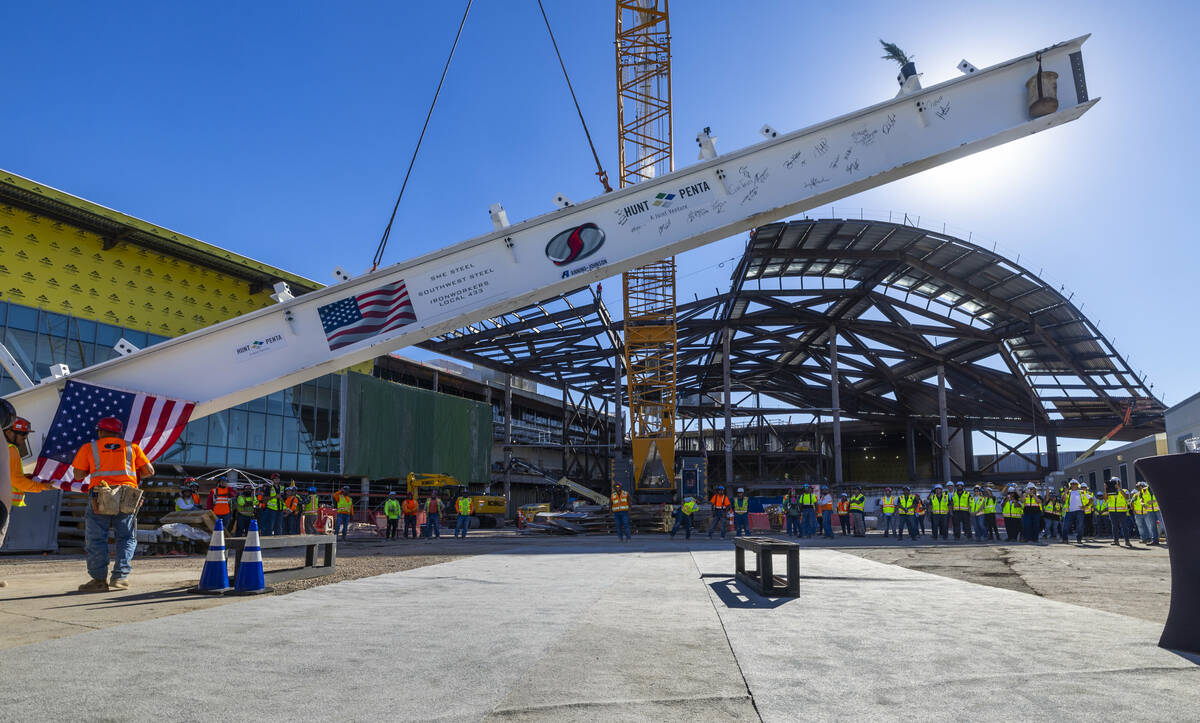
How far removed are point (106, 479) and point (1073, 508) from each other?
23.6 m

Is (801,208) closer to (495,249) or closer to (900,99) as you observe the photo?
(900,99)

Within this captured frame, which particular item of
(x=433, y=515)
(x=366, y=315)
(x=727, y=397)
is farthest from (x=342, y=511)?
(x=727, y=397)

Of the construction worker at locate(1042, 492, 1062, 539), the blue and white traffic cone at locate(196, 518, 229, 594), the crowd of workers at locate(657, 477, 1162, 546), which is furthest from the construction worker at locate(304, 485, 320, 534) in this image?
the construction worker at locate(1042, 492, 1062, 539)

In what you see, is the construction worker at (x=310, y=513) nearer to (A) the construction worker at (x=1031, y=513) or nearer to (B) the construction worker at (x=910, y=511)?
(B) the construction worker at (x=910, y=511)

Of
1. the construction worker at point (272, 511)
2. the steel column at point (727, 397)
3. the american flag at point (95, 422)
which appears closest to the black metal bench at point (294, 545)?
the american flag at point (95, 422)

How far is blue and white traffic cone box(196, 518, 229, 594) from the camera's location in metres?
7.75

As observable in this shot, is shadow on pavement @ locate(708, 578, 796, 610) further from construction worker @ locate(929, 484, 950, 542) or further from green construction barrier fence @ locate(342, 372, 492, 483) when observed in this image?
green construction barrier fence @ locate(342, 372, 492, 483)

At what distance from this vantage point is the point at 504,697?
144 inches

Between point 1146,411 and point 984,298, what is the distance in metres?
13.1

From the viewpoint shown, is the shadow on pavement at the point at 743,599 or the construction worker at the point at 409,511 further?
the construction worker at the point at 409,511

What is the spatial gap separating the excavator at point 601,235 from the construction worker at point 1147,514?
50.1 ft

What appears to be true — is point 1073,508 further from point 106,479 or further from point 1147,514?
point 106,479

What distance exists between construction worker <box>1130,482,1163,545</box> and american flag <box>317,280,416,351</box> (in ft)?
67.0

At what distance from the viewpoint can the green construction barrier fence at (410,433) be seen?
133 feet
